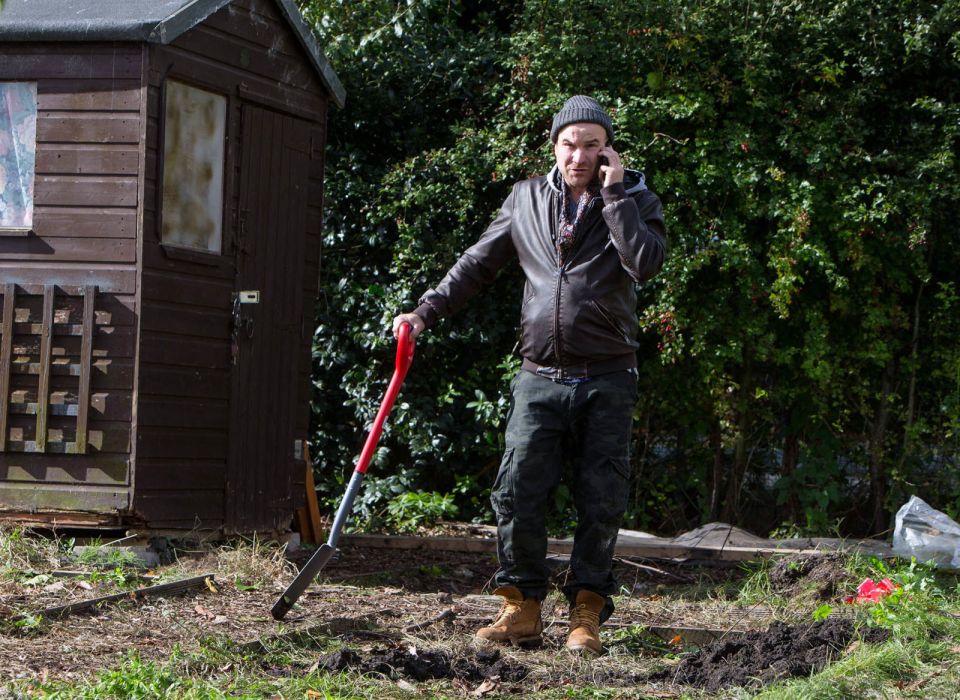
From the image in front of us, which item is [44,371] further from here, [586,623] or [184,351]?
[586,623]

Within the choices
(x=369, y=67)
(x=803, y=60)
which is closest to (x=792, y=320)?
(x=803, y=60)

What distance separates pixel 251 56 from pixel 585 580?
12.5ft

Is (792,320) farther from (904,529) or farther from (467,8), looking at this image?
(467,8)

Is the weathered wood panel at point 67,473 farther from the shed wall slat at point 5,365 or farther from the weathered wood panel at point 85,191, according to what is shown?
the weathered wood panel at point 85,191

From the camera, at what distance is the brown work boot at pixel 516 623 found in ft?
14.8

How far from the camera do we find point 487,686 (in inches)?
152

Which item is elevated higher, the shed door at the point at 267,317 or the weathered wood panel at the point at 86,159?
the weathered wood panel at the point at 86,159

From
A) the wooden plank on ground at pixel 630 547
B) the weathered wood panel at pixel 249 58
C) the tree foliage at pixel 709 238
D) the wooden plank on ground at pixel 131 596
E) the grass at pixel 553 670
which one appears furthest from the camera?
the tree foliage at pixel 709 238

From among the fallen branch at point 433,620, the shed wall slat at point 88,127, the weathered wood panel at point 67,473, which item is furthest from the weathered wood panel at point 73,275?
the fallen branch at point 433,620

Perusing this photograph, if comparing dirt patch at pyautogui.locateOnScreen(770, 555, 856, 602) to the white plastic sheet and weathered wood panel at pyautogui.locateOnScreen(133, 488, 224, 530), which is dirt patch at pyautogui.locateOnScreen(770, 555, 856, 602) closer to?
the white plastic sheet

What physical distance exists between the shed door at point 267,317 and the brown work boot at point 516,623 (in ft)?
8.59

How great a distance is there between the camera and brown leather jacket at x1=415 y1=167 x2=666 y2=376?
4.43 m

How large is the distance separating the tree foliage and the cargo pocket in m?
3.52

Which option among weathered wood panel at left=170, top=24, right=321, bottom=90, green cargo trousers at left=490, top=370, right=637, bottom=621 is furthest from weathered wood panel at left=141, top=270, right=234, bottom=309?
green cargo trousers at left=490, top=370, right=637, bottom=621
